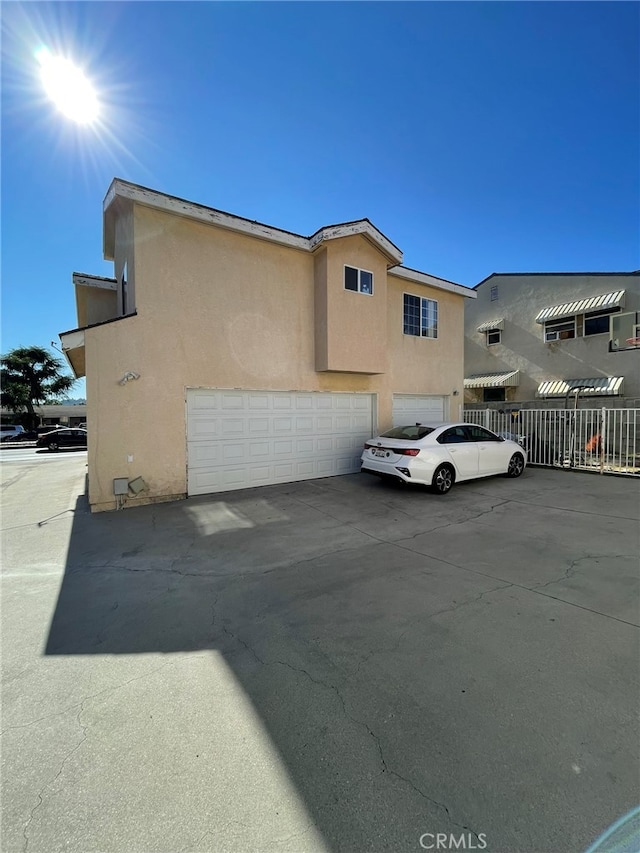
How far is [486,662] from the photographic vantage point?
2.66 m

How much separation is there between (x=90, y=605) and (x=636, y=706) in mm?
4474

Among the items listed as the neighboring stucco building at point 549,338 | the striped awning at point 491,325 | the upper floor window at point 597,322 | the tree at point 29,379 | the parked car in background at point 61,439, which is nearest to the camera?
the neighboring stucco building at point 549,338

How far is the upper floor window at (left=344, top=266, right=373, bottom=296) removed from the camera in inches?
385

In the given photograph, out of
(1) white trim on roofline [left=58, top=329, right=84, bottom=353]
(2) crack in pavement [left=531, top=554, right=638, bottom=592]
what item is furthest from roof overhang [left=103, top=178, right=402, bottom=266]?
(2) crack in pavement [left=531, top=554, right=638, bottom=592]

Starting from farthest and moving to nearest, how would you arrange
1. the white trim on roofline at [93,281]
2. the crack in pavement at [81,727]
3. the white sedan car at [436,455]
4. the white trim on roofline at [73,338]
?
the white trim on roofline at [93,281]
the white sedan car at [436,455]
the white trim on roofline at [73,338]
the crack in pavement at [81,727]

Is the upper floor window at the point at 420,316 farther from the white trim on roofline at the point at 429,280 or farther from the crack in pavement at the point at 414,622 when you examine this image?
the crack in pavement at the point at 414,622

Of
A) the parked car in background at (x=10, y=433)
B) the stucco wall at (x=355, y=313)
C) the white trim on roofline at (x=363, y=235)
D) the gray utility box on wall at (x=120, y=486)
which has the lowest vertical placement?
the parked car in background at (x=10, y=433)

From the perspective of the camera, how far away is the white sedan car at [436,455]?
7766 mm

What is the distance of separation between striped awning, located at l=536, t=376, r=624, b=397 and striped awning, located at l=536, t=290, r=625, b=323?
3193 mm

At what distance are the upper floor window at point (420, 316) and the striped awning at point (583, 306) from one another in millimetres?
9570

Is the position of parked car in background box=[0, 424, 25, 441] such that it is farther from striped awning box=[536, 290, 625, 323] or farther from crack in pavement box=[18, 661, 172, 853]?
striped awning box=[536, 290, 625, 323]

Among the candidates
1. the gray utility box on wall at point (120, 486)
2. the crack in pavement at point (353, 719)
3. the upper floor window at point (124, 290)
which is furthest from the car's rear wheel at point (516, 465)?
the upper floor window at point (124, 290)

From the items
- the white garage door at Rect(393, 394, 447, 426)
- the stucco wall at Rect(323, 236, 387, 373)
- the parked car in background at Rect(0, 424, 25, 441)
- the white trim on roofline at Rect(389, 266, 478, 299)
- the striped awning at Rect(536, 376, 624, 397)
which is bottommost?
the parked car in background at Rect(0, 424, 25, 441)

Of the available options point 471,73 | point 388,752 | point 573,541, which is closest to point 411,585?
point 388,752
